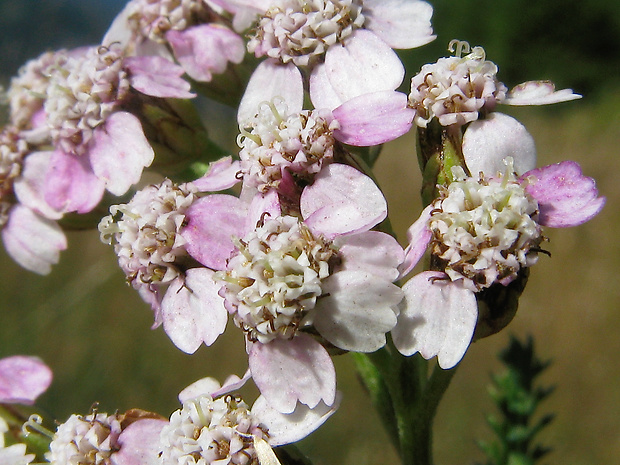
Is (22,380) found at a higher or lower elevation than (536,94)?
lower

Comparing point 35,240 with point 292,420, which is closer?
point 292,420

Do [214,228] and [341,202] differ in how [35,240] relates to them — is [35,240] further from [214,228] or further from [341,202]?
[341,202]

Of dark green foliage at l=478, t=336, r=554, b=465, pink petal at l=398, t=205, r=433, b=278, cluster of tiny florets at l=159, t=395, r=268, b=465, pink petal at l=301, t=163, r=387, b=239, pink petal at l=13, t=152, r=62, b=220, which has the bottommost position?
dark green foliage at l=478, t=336, r=554, b=465

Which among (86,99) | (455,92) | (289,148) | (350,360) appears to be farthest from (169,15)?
(350,360)

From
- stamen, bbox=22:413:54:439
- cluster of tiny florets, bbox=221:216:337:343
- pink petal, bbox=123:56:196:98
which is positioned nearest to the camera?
cluster of tiny florets, bbox=221:216:337:343

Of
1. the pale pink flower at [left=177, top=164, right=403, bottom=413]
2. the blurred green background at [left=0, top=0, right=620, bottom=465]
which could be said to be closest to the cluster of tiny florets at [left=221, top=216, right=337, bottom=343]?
the pale pink flower at [left=177, top=164, right=403, bottom=413]

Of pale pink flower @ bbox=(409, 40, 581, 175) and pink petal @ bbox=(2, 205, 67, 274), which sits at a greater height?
pale pink flower @ bbox=(409, 40, 581, 175)

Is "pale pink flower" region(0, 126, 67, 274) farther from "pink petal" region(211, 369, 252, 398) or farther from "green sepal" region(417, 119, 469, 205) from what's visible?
"green sepal" region(417, 119, 469, 205)

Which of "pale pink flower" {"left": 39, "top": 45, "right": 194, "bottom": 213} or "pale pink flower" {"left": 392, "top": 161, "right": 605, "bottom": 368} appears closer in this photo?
"pale pink flower" {"left": 392, "top": 161, "right": 605, "bottom": 368}
